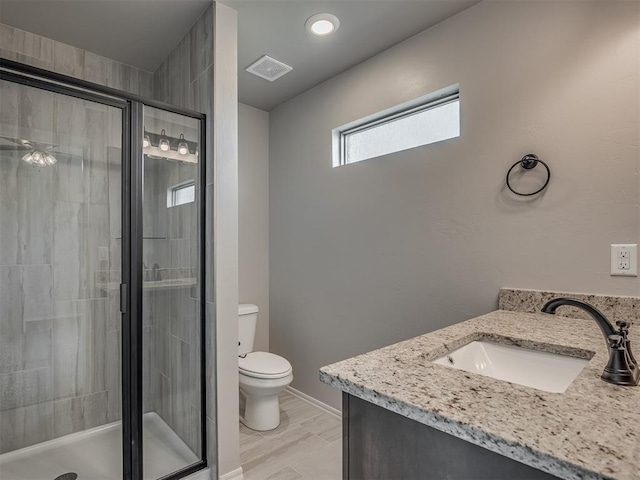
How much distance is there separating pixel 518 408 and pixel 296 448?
1.84 m

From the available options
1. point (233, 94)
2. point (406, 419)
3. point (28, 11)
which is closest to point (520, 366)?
point (406, 419)

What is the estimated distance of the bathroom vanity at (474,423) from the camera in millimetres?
542

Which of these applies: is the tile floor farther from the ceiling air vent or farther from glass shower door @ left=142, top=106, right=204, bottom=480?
the ceiling air vent

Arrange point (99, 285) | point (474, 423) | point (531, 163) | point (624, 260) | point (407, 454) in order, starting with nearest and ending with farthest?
point (474, 423) < point (407, 454) < point (624, 260) < point (531, 163) < point (99, 285)

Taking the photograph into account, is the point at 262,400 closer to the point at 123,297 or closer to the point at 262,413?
the point at 262,413

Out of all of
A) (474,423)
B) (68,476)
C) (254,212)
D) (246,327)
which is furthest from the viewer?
(254,212)

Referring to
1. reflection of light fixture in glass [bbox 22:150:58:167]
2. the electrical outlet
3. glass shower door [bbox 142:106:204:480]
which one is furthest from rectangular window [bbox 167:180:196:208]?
the electrical outlet

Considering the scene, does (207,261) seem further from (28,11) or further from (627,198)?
(627,198)

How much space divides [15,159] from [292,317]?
207 centimetres

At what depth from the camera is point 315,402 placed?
8.95 ft

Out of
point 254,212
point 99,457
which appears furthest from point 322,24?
point 99,457

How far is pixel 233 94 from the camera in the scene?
75.1 inches

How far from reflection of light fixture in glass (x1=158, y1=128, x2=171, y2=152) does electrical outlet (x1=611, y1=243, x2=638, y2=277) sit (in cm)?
212

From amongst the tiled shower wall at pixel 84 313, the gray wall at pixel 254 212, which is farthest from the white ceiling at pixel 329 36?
the gray wall at pixel 254 212
